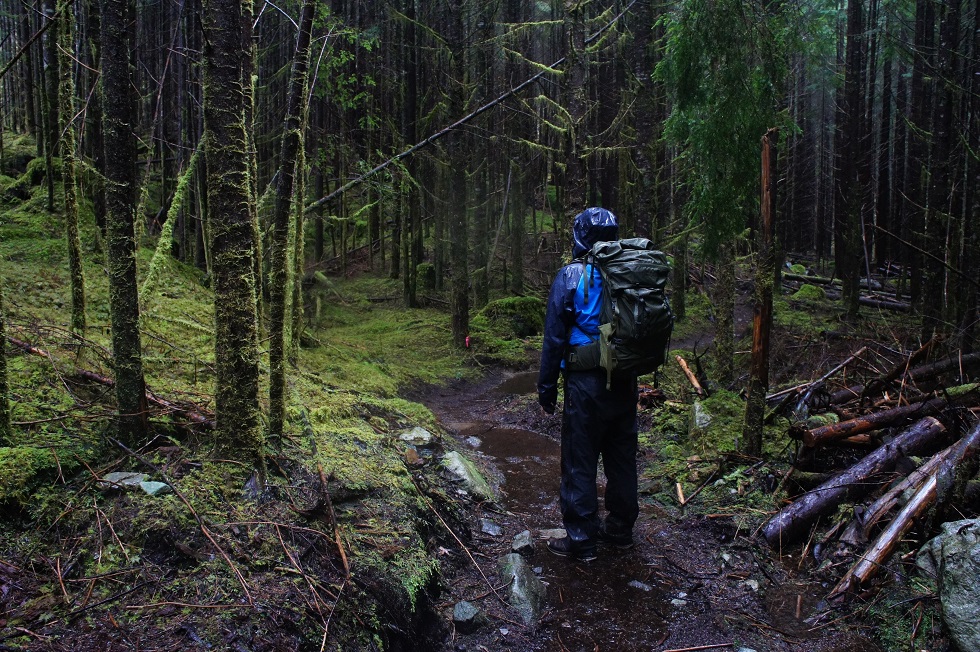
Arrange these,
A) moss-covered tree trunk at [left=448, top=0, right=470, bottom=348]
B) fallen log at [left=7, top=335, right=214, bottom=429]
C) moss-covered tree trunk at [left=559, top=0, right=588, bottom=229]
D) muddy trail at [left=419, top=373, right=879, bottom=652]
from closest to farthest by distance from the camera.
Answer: muddy trail at [left=419, top=373, right=879, bottom=652], fallen log at [left=7, top=335, right=214, bottom=429], moss-covered tree trunk at [left=559, top=0, right=588, bottom=229], moss-covered tree trunk at [left=448, top=0, right=470, bottom=348]

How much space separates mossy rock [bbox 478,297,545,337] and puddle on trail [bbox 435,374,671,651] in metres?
9.53

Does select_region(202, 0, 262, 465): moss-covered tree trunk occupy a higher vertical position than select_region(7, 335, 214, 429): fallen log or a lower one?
higher

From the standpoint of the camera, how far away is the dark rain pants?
15.5ft

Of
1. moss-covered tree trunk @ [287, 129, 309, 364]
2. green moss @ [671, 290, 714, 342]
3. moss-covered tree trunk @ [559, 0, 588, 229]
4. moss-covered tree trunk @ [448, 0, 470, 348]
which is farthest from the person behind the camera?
green moss @ [671, 290, 714, 342]

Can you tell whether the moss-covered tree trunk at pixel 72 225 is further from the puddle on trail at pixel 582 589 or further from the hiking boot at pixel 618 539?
the hiking boot at pixel 618 539

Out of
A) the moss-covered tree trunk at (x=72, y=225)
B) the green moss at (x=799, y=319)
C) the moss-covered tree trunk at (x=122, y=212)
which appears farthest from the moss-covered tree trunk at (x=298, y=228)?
the green moss at (x=799, y=319)

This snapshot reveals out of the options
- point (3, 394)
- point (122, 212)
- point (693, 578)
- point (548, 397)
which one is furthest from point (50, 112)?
point (693, 578)

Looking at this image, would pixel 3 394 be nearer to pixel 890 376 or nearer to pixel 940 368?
pixel 890 376

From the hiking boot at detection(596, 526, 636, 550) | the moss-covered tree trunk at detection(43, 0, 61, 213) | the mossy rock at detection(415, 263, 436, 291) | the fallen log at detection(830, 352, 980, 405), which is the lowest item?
the hiking boot at detection(596, 526, 636, 550)

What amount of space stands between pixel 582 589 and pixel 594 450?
1059mm

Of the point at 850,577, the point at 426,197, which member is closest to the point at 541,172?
the point at 426,197

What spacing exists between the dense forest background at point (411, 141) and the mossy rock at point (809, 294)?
276 cm

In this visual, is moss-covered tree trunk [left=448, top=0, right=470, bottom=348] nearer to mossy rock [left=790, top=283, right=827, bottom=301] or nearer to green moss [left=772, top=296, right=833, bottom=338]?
green moss [left=772, top=296, right=833, bottom=338]

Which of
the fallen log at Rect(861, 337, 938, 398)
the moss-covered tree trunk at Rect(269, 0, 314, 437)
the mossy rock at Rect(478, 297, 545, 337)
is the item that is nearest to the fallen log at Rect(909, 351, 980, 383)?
the fallen log at Rect(861, 337, 938, 398)
